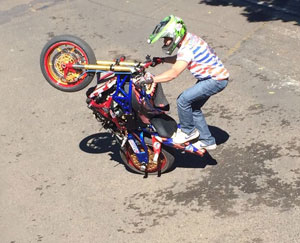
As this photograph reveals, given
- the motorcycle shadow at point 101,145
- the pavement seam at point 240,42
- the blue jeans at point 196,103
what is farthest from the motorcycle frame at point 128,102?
the pavement seam at point 240,42

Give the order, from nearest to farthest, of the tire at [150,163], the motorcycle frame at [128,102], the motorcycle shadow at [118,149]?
1. the motorcycle frame at [128,102]
2. the tire at [150,163]
3. the motorcycle shadow at [118,149]

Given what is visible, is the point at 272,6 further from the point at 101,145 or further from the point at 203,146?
the point at 203,146

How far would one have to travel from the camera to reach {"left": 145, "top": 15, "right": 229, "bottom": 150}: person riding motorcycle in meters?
6.56

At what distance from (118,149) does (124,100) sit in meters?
1.49

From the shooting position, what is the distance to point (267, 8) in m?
12.6

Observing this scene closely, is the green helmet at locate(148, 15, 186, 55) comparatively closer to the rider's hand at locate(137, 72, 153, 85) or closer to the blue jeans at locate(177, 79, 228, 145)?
the rider's hand at locate(137, 72, 153, 85)

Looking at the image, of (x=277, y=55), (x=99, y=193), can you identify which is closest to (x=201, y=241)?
(x=99, y=193)

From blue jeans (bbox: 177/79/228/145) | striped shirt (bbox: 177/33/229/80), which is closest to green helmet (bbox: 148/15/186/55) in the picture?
striped shirt (bbox: 177/33/229/80)

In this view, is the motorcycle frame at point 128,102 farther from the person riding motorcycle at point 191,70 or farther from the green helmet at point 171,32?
the green helmet at point 171,32

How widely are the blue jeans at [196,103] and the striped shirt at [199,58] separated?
0.09 meters

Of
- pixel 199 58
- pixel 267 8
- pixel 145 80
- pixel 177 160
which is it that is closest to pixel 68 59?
pixel 145 80

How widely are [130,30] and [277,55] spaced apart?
10.9ft

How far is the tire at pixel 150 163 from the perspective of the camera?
24.3 ft

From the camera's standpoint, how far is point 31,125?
9.09 m
